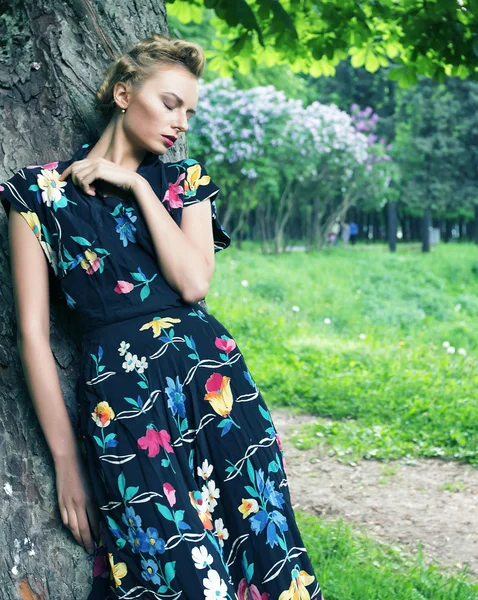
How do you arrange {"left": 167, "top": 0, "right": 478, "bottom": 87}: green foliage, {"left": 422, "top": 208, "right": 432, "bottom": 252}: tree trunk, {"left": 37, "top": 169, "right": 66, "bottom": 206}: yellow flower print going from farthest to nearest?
{"left": 422, "top": 208, "right": 432, "bottom": 252}: tree trunk
{"left": 167, "top": 0, "right": 478, "bottom": 87}: green foliage
{"left": 37, "top": 169, "right": 66, "bottom": 206}: yellow flower print

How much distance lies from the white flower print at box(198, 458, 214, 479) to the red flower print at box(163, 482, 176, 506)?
0.38 ft

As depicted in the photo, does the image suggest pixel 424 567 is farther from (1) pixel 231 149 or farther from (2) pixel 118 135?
(1) pixel 231 149

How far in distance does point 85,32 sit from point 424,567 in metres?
2.97

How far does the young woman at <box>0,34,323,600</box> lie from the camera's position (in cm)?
199

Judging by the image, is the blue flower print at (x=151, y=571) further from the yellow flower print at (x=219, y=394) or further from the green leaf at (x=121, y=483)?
the yellow flower print at (x=219, y=394)

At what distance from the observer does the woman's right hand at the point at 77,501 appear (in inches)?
83.4

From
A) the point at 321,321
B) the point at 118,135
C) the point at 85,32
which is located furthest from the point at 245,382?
the point at 321,321

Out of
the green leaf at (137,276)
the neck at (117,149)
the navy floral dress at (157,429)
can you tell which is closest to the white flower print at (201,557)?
the navy floral dress at (157,429)

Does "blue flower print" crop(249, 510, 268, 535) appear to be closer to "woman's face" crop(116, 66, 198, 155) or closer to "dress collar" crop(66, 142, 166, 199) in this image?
"dress collar" crop(66, 142, 166, 199)

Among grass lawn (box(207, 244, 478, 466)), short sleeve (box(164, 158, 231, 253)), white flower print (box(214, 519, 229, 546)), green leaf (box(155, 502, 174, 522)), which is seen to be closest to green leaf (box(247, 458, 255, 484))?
white flower print (box(214, 519, 229, 546))

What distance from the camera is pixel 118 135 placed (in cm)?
229

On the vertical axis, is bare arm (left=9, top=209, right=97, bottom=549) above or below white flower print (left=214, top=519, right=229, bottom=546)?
above

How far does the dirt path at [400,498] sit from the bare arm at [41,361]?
264cm

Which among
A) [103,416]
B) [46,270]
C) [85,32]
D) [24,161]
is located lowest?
[103,416]
